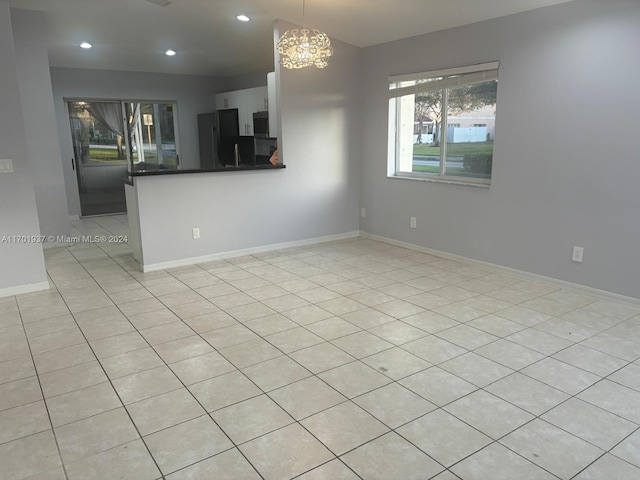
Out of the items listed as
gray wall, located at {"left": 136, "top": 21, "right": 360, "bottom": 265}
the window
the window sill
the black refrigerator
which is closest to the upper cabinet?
the black refrigerator

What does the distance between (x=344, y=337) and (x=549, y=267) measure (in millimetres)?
2189

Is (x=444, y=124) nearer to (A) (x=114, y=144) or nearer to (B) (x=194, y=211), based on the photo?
(B) (x=194, y=211)

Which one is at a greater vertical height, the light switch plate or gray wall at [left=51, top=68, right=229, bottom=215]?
gray wall at [left=51, top=68, right=229, bottom=215]

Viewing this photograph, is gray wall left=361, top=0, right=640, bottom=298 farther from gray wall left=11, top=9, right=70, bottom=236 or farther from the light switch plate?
gray wall left=11, top=9, right=70, bottom=236

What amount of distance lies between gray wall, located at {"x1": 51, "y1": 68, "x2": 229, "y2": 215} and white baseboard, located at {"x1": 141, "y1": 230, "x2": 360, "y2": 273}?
11.4 feet

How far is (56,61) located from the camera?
21.8 feet

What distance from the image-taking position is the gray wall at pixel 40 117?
5.04 m

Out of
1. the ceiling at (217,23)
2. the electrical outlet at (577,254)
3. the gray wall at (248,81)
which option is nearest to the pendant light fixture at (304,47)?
the ceiling at (217,23)

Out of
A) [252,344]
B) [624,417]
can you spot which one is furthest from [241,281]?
[624,417]

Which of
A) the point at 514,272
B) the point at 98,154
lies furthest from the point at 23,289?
the point at 514,272

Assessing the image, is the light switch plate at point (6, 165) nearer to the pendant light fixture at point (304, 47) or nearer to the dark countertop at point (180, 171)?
the dark countertop at point (180, 171)

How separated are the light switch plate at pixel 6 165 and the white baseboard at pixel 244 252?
142cm

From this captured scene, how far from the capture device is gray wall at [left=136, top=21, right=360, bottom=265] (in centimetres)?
474

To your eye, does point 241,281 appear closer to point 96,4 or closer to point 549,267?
point 549,267
